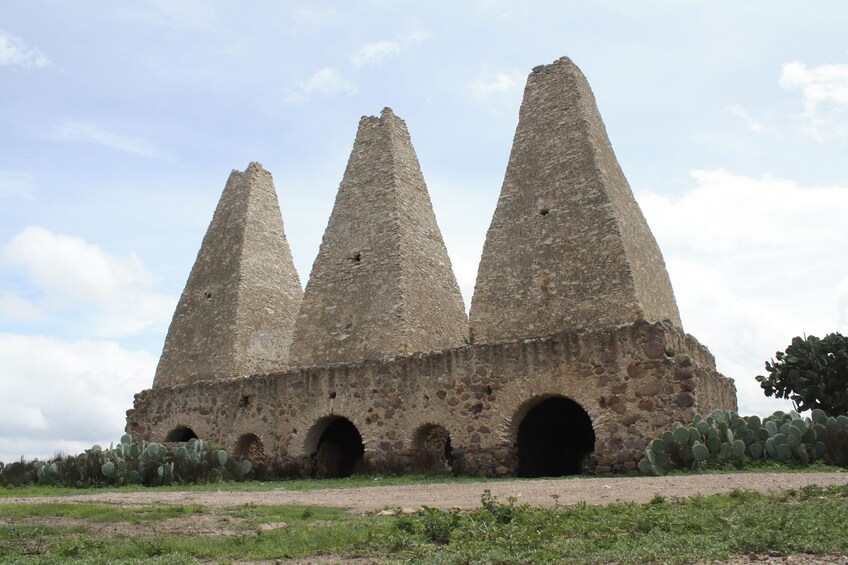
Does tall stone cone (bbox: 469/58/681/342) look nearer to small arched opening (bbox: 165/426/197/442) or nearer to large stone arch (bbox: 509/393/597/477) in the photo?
large stone arch (bbox: 509/393/597/477)

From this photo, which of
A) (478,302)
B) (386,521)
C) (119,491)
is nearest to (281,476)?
(119,491)

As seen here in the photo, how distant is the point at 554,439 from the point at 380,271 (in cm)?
556

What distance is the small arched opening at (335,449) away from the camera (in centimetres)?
1641

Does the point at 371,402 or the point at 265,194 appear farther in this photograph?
the point at 265,194

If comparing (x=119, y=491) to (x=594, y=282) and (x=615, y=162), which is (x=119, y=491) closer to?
(x=594, y=282)

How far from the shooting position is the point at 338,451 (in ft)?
57.2

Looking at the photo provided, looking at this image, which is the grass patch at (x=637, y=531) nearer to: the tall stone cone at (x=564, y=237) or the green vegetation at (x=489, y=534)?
the green vegetation at (x=489, y=534)

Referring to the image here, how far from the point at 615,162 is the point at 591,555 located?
13406mm

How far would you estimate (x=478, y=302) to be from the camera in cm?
1602

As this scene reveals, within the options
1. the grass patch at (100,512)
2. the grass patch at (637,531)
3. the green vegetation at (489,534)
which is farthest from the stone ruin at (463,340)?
the grass patch at (100,512)

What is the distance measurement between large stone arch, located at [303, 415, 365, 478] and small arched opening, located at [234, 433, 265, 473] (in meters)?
1.28

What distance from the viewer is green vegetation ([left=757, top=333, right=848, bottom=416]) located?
16422mm

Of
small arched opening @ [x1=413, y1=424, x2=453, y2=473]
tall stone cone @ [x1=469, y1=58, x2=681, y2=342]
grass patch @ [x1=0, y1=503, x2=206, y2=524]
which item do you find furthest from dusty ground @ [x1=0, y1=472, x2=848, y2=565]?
tall stone cone @ [x1=469, y1=58, x2=681, y2=342]

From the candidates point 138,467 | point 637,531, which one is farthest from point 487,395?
point 637,531
